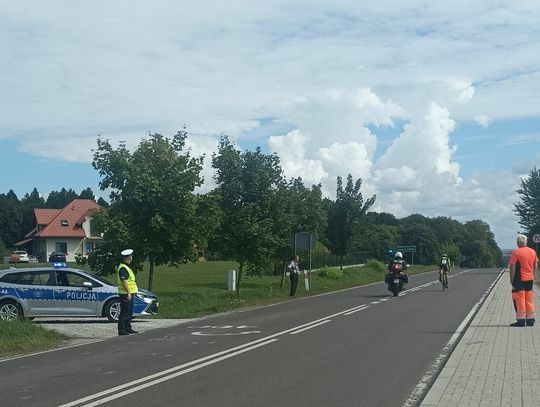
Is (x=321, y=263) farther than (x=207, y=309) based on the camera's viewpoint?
Yes

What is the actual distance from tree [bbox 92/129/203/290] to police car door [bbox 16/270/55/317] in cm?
542

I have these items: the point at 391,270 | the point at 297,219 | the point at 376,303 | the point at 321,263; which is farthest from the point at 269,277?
the point at 376,303

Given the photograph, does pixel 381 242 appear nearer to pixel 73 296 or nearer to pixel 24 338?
pixel 73 296

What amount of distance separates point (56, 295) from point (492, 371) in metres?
12.8

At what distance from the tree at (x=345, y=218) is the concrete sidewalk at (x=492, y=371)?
3906 centimetres

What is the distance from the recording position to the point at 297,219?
40688 mm

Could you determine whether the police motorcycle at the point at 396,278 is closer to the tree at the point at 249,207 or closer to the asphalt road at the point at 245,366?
the tree at the point at 249,207

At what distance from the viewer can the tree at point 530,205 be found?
6706cm

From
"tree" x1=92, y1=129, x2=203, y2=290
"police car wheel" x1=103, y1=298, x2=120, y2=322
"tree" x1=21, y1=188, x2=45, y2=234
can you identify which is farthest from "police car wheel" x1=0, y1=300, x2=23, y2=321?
"tree" x1=21, y1=188, x2=45, y2=234

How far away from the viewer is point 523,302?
1594 cm

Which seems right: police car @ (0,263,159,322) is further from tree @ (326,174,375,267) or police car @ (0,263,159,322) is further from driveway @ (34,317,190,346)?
tree @ (326,174,375,267)

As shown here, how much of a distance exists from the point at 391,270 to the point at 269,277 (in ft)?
87.2

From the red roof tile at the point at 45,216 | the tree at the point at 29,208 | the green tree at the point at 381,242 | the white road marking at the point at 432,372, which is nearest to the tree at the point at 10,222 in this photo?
the tree at the point at 29,208

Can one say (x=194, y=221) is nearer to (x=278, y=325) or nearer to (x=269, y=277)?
(x=278, y=325)
